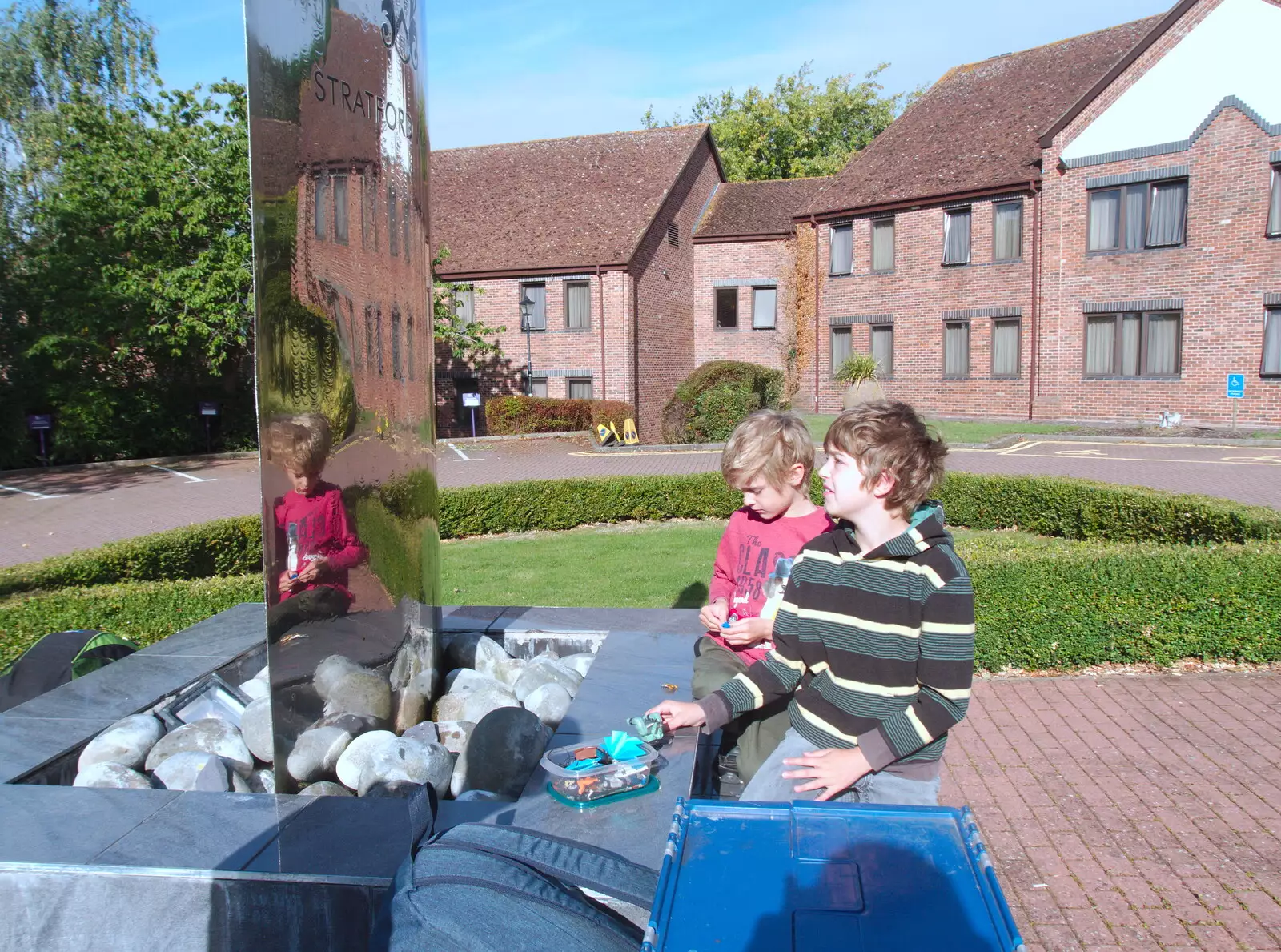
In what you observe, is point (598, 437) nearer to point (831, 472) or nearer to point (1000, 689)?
point (1000, 689)

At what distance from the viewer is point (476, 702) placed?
402 centimetres

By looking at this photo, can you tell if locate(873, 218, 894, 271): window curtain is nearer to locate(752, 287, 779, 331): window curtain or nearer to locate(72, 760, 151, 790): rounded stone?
locate(752, 287, 779, 331): window curtain

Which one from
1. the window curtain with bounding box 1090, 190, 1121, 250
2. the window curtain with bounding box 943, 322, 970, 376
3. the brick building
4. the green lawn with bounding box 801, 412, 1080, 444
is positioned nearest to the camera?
the green lawn with bounding box 801, 412, 1080, 444

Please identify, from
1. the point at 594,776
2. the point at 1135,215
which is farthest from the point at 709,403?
the point at 594,776

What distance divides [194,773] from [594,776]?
1.52m

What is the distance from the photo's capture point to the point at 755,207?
3294cm

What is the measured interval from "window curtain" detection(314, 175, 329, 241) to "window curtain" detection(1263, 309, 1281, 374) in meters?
24.6

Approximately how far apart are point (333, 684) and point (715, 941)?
2.04m

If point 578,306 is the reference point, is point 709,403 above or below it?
below

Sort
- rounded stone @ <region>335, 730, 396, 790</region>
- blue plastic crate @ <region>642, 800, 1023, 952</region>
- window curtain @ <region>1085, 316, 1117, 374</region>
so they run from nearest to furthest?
blue plastic crate @ <region>642, 800, 1023, 952</region>
rounded stone @ <region>335, 730, 396, 790</region>
window curtain @ <region>1085, 316, 1117, 374</region>

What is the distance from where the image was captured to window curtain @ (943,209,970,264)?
26.6 meters

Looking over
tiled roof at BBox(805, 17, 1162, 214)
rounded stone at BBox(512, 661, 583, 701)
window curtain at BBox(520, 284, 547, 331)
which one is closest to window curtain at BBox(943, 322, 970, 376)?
tiled roof at BBox(805, 17, 1162, 214)

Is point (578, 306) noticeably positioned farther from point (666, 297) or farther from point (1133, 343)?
point (1133, 343)

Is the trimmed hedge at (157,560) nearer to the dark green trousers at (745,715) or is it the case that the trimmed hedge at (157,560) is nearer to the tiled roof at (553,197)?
the dark green trousers at (745,715)
